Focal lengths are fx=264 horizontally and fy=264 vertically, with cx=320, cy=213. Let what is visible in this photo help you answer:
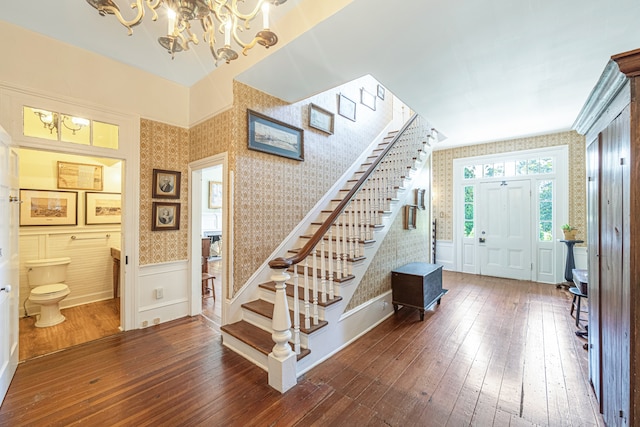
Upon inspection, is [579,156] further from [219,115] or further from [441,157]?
[219,115]

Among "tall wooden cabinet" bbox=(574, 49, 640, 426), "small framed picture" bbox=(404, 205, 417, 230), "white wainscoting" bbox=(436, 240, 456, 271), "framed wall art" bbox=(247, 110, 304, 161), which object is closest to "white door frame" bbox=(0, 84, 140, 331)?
"framed wall art" bbox=(247, 110, 304, 161)

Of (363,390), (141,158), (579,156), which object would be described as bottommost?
(363,390)

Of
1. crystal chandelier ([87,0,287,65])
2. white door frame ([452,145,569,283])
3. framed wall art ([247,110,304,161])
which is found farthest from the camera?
white door frame ([452,145,569,283])

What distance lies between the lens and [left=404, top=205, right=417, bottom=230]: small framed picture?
3.95 metres

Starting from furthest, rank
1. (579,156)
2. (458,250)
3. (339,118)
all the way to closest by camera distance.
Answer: (458,250) → (579,156) → (339,118)

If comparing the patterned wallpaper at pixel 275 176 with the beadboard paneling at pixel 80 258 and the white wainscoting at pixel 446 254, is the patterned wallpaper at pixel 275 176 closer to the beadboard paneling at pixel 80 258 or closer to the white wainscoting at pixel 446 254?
the beadboard paneling at pixel 80 258

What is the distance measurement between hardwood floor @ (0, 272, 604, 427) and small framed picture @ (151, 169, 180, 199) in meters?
1.57

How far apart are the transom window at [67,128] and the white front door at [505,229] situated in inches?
254

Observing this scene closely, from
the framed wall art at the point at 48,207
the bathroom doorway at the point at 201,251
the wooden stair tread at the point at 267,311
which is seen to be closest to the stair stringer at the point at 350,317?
the wooden stair tread at the point at 267,311

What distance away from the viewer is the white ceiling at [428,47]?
1977 mm

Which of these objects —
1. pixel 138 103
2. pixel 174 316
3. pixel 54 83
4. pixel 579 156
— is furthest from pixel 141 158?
pixel 579 156

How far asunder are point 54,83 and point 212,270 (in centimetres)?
438

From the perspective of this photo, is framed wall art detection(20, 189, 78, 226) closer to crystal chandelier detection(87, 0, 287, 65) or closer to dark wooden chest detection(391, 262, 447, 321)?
crystal chandelier detection(87, 0, 287, 65)

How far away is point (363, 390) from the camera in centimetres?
204
